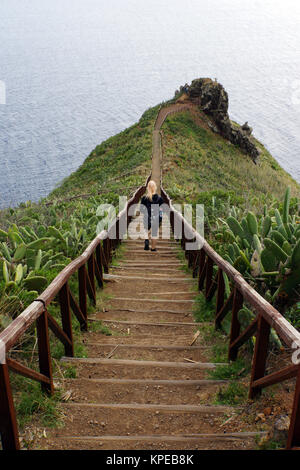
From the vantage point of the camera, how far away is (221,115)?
4659 cm

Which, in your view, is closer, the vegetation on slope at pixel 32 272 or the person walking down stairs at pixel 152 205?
the vegetation on slope at pixel 32 272

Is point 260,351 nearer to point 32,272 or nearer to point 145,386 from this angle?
point 145,386

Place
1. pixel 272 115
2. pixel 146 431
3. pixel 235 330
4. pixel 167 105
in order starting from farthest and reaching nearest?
pixel 272 115 < pixel 167 105 < pixel 235 330 < pixel 146 431

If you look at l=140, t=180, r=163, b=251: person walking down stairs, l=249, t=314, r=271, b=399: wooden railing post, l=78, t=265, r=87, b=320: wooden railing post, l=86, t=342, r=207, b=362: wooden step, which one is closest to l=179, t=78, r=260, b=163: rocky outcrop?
l=140, t=180, r=163, b=251: person walking down stairs

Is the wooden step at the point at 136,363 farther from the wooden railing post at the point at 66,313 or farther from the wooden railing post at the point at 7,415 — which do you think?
the wooden railing post at the point at 7,415

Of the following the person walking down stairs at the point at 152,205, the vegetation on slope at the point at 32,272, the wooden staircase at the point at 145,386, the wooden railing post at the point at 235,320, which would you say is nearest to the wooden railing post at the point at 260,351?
the wooden staircase at the point at 145,386

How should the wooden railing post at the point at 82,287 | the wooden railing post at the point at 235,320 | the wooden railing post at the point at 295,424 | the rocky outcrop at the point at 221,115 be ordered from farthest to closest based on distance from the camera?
the rocky outcrop at the point at 221,115
the wooden railing post at the point at 82,287
the wooden railing post at the point at 235,320
the wooden railing post at the point at 295,424

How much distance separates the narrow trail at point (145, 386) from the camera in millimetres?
3170

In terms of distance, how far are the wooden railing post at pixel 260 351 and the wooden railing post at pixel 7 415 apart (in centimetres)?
190

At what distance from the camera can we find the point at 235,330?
4320 millimetres

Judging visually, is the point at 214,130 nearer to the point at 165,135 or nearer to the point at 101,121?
the point at 165,135
